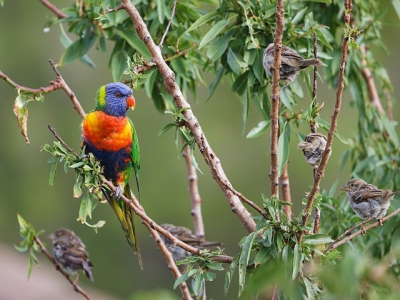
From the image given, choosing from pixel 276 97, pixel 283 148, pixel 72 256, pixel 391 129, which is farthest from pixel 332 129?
pixel 72 256

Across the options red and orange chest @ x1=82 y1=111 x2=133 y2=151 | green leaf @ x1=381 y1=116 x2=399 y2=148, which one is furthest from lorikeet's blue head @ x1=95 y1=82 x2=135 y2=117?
green leaf @ x1=381 y1=116 x2=399 y2=148

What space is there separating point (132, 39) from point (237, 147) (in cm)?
800

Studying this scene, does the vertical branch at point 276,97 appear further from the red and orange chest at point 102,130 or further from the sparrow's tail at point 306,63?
the red and orange chest at point 102,130

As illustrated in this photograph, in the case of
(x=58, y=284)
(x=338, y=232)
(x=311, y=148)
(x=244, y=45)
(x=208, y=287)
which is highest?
(x=244, y=45)

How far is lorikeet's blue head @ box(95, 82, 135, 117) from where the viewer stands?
3.36 m

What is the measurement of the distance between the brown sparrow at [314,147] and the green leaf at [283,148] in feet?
0.62

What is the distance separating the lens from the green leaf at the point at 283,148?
2611 mm

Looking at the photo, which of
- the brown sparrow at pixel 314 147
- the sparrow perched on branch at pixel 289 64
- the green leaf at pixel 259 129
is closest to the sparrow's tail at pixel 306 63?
the sparrow perched on branch at pixel 289 64

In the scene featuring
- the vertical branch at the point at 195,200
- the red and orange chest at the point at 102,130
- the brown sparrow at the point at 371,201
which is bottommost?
the brown sparrow at the point at 371,201

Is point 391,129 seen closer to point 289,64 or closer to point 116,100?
point 289,64

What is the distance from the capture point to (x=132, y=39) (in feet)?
11.6

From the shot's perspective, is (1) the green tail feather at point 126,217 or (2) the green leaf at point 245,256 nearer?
(2) the green leaf at point 245,256

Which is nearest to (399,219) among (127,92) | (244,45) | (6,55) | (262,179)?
(244,45)

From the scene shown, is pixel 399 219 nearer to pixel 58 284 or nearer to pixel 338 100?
pixel 338 100
